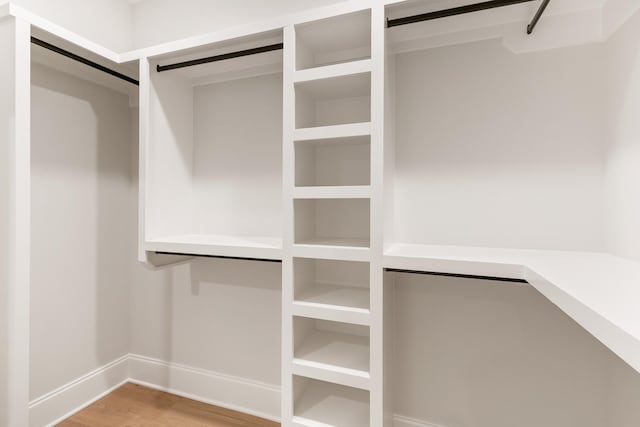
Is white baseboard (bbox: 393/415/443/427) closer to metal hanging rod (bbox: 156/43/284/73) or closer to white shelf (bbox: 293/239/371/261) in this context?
white shelf (bbox: 293/239/371/261)

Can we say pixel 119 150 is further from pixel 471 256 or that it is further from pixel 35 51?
pixel 471 256

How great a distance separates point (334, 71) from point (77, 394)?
Answer: 2280 millimetres

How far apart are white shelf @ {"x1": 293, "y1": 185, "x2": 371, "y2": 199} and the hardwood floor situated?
4.38 feet

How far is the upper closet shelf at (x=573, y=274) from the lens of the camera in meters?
0.55

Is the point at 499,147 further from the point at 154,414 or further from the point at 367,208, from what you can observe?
the point at 154,414

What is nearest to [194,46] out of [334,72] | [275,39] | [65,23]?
[275,39]

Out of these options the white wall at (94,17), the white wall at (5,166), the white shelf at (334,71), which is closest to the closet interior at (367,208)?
the white shelf at (334,71)

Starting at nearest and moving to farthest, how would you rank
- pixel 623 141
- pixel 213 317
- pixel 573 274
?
pixel 573 274, pixel 623 141, pixel 213 317

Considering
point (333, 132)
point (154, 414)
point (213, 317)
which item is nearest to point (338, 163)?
point (333, 132)

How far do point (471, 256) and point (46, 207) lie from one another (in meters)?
2.13

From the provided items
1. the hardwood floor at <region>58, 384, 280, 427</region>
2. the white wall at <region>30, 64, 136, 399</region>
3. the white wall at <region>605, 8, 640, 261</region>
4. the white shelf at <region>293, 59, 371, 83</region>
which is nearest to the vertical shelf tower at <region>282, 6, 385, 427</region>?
the white shelf at <region>293, 59, 371, 83</region>

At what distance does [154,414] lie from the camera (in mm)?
1915

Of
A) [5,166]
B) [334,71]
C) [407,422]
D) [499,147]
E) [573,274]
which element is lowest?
[407,422]

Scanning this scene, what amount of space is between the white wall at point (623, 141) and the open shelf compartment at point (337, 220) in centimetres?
93
